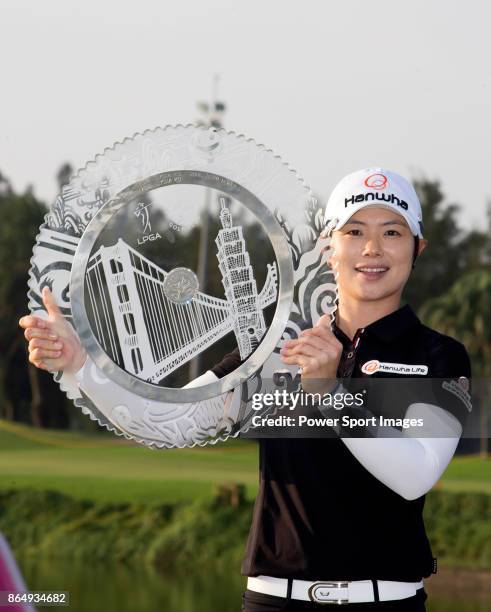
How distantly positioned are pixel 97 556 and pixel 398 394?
27.0 ft

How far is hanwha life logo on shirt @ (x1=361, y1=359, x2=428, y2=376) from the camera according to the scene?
195cm

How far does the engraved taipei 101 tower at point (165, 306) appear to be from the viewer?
2.34 meters

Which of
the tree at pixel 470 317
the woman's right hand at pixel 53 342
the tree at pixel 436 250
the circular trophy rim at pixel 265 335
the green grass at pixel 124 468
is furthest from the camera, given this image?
the tree at pixel 436 250

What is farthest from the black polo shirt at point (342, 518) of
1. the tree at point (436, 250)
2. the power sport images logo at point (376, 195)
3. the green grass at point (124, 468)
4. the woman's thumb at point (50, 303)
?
the tree at point (436, 250)

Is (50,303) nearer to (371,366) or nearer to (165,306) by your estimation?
(165,306)

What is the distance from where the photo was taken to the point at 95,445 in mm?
16016

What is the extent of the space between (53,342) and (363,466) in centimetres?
67

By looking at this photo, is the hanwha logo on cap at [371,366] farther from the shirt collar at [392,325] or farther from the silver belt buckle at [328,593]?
the silver belt buckle at [328,593]

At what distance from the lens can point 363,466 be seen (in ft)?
6.26

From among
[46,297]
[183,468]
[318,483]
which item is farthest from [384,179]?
[183,468]

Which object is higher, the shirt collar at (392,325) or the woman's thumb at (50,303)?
the woman's thumb at (50,303)

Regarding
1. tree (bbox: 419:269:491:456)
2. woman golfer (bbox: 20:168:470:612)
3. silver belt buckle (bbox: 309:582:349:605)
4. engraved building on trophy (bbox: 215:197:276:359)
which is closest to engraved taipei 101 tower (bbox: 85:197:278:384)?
engraved building on trophy (bbox: 215:197:276:359)

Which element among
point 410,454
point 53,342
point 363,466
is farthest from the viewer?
point 53,342

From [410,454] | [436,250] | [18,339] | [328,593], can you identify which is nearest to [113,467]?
[18,339]
